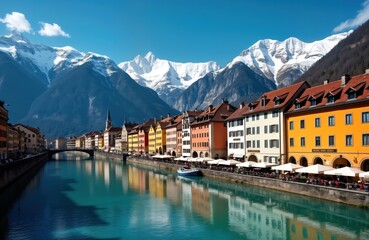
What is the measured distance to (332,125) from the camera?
176ft

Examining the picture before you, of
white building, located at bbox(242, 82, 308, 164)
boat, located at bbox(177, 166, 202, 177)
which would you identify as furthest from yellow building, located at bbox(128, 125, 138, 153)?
white building, located at bbox(242, 82, 308, 164)

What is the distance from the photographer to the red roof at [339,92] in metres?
49.8

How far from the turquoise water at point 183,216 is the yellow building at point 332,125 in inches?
324

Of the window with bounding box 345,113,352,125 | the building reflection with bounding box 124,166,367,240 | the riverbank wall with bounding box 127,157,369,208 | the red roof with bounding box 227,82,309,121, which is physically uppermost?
the red roof with bounding box 227,82,309,121

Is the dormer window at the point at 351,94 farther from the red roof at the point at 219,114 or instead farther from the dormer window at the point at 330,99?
the red roof at the point at 219,114

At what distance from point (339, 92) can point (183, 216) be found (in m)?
28.4

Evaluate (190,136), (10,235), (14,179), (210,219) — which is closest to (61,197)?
(14,179)

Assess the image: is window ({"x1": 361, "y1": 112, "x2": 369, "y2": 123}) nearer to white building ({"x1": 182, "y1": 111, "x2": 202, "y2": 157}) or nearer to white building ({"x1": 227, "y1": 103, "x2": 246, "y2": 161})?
white building ({"x1": 227, "y1": 103, "x2": 246, "y2": 161})


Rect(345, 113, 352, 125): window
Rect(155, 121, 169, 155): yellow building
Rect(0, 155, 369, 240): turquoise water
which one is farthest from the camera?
Rect(155, 121, 169, 155): yellow building

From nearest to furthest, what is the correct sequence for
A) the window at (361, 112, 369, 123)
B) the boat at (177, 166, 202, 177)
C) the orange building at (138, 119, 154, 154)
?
1. the window at (361, 112, 369, 123)
2. the boat at (177, 166, 202, 177)
3. the orange building at (138, 119, 154, 154)

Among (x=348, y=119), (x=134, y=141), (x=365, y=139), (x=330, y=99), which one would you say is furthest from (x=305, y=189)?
(x=134, y=141)

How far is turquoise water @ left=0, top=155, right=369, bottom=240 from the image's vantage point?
3597 cm

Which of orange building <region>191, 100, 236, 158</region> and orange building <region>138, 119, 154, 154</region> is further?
orange building <region>138, 119, 154, 154</region>

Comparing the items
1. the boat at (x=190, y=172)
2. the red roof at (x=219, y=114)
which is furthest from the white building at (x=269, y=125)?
the red roof at (x=219, y=114)
